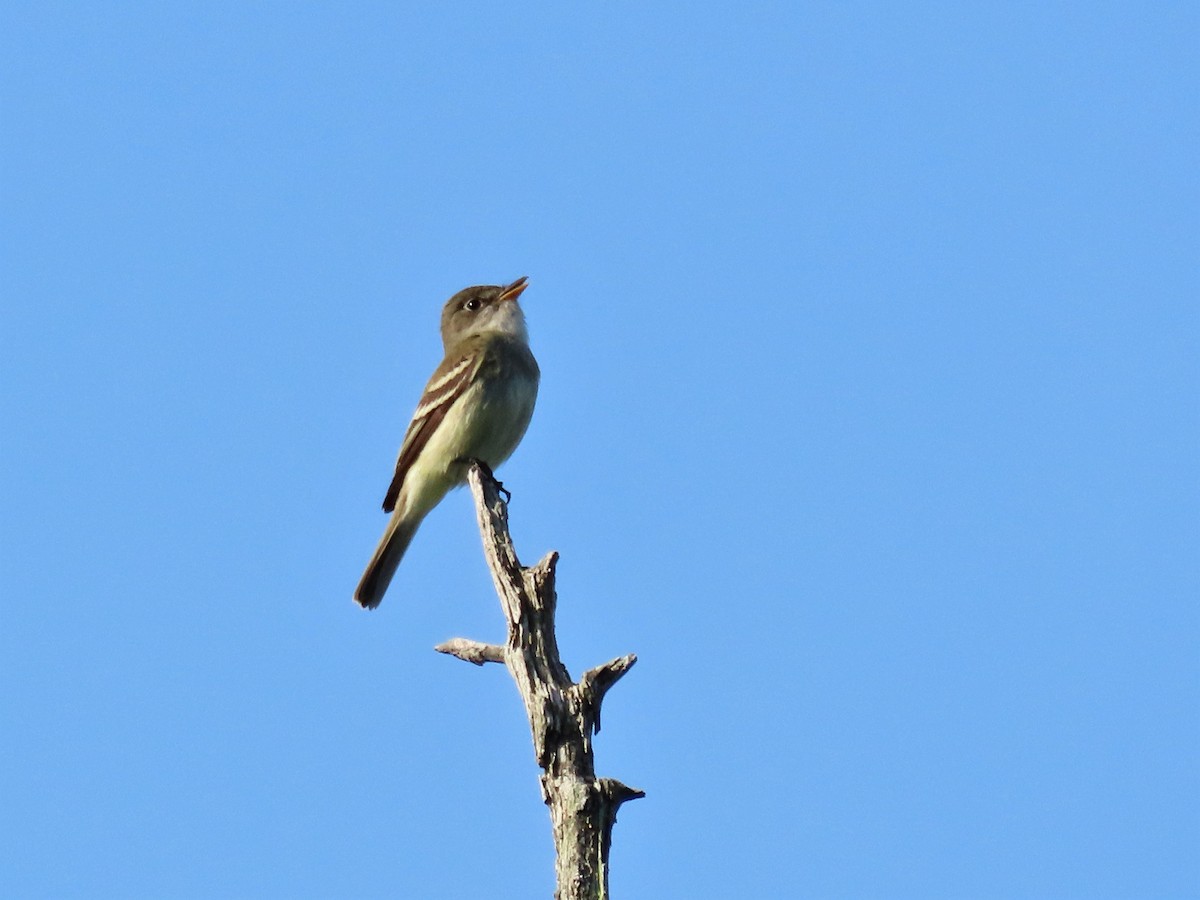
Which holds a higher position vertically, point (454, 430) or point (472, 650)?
point (454, 430)

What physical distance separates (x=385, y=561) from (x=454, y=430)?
127 centimetres

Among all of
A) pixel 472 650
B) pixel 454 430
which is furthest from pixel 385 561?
pixel 472 650

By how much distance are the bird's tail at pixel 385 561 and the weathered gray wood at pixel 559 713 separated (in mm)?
4030

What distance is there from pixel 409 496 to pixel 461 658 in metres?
4.83

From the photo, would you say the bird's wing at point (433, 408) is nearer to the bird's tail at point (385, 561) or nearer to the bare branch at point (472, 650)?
the bird's tail at point (385, 561)

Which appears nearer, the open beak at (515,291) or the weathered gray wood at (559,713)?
the weathered gray wood at (559,713)

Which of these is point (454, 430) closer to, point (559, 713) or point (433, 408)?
point (433, 408)

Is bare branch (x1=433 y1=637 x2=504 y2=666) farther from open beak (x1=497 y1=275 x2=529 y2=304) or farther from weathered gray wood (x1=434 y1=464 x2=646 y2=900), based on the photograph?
open beak (x1=497 y1=275 x2=529 y2=304)

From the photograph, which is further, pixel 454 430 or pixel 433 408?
pixel 433 408

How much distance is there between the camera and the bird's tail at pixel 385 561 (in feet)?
41.8

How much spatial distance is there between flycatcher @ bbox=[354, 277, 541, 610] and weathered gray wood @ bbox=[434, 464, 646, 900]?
3998 millimetres

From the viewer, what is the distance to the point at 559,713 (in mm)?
7742

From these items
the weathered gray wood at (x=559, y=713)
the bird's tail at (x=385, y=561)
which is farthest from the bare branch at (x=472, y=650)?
the bird's tail at (x=385, y=561)

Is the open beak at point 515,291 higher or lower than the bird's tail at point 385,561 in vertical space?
higher
